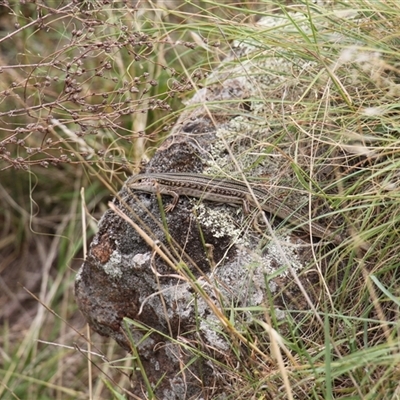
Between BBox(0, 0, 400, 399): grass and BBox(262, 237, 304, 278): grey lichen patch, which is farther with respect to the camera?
BBox(262, 237, 304, 278): grey lichen patch

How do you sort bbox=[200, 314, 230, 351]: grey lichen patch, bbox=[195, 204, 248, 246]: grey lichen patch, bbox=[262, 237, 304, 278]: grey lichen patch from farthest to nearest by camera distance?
bbox=[195, 204, 248, 246]: grey lichen patch, bbox=[262, 237, 304, 278]: grey lichen patch, bbox=[200, 314, 230, 351]: grey lichen patch

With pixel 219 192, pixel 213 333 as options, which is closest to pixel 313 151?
pixel 219 192

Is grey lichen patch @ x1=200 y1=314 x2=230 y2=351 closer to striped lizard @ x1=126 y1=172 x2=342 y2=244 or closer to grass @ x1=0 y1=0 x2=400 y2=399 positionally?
grass @ x1=0 y1=0 x2=400 y2=399

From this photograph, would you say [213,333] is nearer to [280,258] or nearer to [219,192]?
[280,258]

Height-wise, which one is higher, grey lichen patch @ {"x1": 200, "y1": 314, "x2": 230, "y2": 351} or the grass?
the grass

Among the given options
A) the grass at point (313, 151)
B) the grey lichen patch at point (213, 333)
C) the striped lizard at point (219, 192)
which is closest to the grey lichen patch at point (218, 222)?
the striped lizard at point (219, 192)

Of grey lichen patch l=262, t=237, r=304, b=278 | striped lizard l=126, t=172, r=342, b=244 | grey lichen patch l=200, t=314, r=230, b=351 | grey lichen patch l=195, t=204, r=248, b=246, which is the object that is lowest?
grey lichen patch l=200, t=314, r=230, b=351

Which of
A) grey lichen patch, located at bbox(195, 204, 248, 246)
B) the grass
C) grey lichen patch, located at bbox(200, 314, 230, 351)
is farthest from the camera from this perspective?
grey lichen patch, located at bbox(195, 204, 248, 246)

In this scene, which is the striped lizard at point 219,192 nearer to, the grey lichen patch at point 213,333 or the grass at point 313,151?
the grass at point 313,151

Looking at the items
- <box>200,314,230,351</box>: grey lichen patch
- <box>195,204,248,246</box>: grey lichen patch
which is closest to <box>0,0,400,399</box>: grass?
<box>200,314,230,351</box>: grey lichen patch
